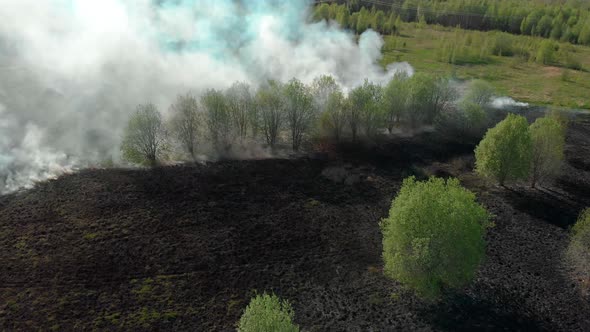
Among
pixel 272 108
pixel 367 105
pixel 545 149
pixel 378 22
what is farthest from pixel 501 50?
pixel 272 108

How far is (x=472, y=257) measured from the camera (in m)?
32.8

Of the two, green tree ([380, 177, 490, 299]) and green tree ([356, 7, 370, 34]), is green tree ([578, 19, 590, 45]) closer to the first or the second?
green tree ([356, 7, 370, 34])

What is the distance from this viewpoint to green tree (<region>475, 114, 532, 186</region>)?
49.7 metres

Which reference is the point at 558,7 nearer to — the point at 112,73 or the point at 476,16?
the point at 476,16

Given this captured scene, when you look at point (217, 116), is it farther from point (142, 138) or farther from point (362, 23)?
point (362, 23)

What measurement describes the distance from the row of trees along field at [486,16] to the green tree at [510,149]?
91.4 metres

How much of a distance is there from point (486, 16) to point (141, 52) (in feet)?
421

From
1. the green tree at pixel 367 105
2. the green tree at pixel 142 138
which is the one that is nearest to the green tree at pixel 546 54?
the green tree at pixel 367 105

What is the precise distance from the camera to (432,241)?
105ft

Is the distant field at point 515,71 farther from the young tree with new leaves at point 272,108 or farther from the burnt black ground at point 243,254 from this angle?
the young tree with new leaves at point 272,108

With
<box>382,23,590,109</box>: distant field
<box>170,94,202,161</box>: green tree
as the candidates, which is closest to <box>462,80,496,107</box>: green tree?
<box>382,23,590,109</box>: distant field

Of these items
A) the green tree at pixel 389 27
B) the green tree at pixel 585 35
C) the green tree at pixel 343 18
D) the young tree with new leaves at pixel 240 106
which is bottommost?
the young tree with new leaves at pixel 240 106

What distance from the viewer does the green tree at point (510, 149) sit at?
4966cm

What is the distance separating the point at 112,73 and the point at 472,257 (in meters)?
57.7
